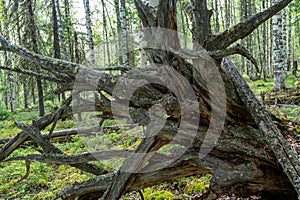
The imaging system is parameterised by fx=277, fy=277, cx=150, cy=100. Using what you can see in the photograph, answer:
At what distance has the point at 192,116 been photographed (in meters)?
3.19

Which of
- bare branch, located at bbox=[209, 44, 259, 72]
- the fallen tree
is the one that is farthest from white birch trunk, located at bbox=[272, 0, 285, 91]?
bare branch, located at bbox=[209, 44, 259, 72]

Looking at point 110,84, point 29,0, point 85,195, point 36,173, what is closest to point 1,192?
point 36,173

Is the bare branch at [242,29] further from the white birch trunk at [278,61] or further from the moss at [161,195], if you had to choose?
the white birch trunk at [278,61]

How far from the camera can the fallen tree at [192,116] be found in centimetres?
299

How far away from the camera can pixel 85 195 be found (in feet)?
11.9

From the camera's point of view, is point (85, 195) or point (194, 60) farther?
point (85, 195)

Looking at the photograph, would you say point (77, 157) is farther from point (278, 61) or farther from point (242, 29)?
point (278, 61)

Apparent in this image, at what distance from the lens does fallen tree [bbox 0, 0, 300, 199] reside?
2.99 meters

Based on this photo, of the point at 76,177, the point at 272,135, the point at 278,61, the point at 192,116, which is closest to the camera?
the point at 272,135

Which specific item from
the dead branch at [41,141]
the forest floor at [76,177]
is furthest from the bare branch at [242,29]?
the dead branch at [41,141]

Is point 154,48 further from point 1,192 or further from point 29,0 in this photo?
point 29,0

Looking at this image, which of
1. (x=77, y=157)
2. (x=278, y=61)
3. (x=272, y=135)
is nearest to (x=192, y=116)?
(x=272, y=135)

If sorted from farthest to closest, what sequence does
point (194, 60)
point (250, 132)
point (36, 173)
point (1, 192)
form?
point (36, 173), point (1, 192), point (250, 132), point (194, 60)

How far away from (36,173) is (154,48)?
6049mm
